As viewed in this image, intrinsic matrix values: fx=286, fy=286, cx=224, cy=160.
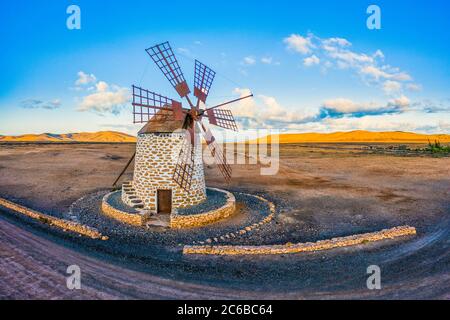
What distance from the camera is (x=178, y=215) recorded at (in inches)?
481

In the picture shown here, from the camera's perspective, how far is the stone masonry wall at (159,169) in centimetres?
1308

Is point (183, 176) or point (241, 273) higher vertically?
point (183, 176)

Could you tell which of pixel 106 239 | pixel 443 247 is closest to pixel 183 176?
pixel 106 239

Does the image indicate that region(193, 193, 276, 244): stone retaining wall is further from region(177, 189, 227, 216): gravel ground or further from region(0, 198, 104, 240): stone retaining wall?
region(0, 198, 104, 240): stone retaining wall

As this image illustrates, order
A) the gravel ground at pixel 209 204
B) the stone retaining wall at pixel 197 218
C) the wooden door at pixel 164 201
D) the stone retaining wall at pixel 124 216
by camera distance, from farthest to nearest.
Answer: the wooden door at pixel 164 201 < the gravel ground at pixel 209 204 < the stone retaining wall at pixel 124 216 < the stone retaining wall at pixel 197 218

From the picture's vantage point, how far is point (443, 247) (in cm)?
992

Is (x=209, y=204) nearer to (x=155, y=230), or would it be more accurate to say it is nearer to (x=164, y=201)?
(x=164, y=201)

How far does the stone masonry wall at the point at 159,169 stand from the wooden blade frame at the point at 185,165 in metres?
0.17

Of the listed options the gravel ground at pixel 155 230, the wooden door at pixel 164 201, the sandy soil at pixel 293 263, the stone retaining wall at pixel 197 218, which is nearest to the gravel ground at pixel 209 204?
the stone retaining wall at pixel 197 218

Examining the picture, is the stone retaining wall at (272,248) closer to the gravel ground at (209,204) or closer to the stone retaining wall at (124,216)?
the gravel ground at (209,204)

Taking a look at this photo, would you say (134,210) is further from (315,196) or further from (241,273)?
(315,196)

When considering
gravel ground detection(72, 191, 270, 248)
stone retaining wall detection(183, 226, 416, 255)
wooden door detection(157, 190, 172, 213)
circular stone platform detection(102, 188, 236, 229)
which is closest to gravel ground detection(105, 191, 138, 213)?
circular stone platform detection(102, 188, 236, 229)
